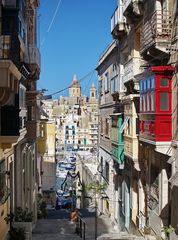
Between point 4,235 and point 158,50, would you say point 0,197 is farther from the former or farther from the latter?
point 158,50

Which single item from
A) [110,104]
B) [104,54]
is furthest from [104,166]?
→ [104,54]

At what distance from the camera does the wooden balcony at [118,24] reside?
22031mm

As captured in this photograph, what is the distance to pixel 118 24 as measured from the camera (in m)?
22.2

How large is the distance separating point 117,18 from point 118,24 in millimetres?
737

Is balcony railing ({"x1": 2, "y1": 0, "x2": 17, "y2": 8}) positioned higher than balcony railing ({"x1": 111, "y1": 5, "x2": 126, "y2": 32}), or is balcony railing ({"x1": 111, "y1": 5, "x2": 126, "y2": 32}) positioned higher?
balcony railing ({"x1": 111, "y1": 5, "x2": 126, "y2": 32})

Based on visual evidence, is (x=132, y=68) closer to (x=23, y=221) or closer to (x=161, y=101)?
(x=161, y=101)

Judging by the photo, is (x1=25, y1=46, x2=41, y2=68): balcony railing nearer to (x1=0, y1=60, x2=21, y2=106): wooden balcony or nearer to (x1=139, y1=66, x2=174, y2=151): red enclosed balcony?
(x1=139, y1=66, x2=174, y2=151): red enclosed balcony

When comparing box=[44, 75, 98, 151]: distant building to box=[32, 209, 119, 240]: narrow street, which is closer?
box=[32, 209, 119, 240]: narrow street

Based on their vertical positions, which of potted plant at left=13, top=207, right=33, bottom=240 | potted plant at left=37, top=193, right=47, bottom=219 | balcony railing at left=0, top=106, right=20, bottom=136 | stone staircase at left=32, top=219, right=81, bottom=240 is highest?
balcony railing at left=0, top=106, right=20, bottom=136

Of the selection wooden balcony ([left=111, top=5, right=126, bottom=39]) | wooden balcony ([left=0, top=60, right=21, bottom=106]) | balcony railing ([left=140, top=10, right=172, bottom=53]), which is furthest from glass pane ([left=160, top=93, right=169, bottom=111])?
wooden balcony ([left=111, top=5, right=126, bottom=39])

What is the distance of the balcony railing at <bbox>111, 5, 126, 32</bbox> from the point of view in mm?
22139

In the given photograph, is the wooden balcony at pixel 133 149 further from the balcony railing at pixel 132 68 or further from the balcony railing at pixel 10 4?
the balcony railing at pixel 10 4

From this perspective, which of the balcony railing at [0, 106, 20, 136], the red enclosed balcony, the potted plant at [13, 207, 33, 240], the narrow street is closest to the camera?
the balcony railing at [0, 106, 20, 136]

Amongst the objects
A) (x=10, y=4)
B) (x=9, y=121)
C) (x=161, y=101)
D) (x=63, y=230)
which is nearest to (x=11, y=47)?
(x=10, y=4)
